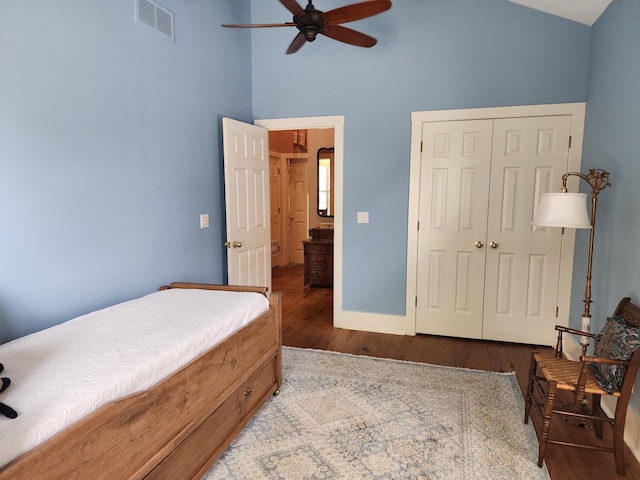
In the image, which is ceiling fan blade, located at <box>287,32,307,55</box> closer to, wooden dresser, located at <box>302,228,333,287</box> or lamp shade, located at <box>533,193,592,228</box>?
lamp shade, located at <box>533,193,592,228</box>

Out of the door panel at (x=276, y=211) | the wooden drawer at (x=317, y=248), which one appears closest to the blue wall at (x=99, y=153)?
the wooden drawer at (x=317, y=248)

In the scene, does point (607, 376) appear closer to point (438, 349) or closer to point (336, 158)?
point (438, 349)

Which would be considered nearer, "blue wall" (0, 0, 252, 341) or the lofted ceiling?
"blue wall" (0, 0, 252, 341)

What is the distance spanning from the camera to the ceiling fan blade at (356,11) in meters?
2.15

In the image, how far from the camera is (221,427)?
1.92 m

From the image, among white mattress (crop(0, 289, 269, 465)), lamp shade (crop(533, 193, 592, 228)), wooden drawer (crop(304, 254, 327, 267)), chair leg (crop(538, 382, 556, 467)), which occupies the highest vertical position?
lamp shade (crop(533, 193, 592, 228))

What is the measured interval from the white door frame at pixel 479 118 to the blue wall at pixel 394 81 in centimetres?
6

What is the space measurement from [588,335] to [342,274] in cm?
213

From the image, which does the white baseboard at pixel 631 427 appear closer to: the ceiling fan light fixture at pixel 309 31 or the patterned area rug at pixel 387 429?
the patterned area rug at pixel 387 429

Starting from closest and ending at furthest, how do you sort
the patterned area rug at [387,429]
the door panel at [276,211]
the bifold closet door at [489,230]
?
the patterned area rug at [387,429], the bifold closet door at [489,230], the door panel at [276,211]

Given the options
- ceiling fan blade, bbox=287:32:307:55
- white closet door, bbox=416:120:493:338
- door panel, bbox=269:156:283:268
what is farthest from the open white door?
door panel, bbox=269:156:283:268

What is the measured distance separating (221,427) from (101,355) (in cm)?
74

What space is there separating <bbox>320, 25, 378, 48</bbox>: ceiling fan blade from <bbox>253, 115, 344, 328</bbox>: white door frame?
3.18 feet

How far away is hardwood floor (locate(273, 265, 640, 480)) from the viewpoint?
198 cm
